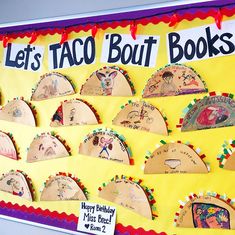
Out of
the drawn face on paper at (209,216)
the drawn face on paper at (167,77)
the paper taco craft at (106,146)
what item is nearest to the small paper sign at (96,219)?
the paper taco craft at (106,146)

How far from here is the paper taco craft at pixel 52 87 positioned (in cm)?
153

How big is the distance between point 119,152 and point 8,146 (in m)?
0.62

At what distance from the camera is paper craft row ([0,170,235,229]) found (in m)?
1.18

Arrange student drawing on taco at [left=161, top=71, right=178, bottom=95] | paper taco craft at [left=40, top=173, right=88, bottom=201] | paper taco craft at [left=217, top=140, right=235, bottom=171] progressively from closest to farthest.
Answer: paper taco craft at [left=217, top=140, right=235, bottom=171]
student drawing on taco at [left=161, top=71, right=178, bottom=95]
paper taco craft at [left=40, top=173, right=88, bottom=201]

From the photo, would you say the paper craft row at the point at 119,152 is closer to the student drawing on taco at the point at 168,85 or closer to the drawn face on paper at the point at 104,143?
the drawn face on paper at the point at 104,143

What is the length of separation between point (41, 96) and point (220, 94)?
82cm

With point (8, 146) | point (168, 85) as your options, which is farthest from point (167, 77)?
point (8, 146)

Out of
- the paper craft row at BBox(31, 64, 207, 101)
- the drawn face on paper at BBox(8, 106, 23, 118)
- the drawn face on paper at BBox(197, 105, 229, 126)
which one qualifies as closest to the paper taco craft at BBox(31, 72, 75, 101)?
the paper craft row at BBox(31, 64, 207, 101)

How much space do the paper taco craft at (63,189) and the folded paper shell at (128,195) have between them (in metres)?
0.11

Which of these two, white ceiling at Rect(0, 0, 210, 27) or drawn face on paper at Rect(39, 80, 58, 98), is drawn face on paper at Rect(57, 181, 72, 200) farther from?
white ceiling at Rect(0, 0, 210, 27)

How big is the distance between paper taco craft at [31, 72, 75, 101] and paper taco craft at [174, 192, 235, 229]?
0.69 metres

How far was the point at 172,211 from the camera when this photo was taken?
1.27 m

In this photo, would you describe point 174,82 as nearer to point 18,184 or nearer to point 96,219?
point 96,219

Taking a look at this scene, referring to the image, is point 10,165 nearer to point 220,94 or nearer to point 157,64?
point 157,64
